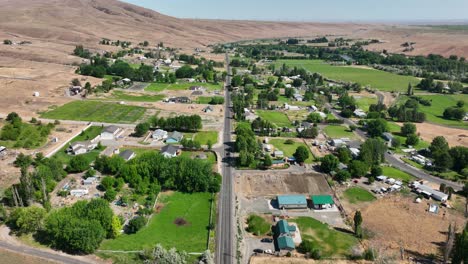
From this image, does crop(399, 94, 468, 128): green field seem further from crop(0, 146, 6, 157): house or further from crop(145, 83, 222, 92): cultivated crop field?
crop(0, 146, 6, 157): house

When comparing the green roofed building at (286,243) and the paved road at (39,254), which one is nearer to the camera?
the paved road at (39,254)

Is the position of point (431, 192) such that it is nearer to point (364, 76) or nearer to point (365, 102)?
point (365, 102)

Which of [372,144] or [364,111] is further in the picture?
[364,111]

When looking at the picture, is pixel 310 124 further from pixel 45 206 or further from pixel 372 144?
pixel 45 206

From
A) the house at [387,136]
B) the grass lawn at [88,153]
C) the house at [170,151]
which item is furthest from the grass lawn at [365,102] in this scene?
the grass lawn at [88,153]

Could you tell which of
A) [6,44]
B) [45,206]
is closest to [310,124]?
[45,206]

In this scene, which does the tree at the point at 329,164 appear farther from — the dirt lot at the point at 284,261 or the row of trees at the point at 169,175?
the dirt lot at the point at 284,261
